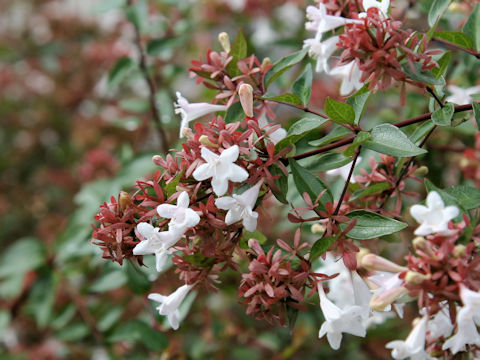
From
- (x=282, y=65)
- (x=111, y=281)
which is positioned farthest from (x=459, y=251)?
(x=111, y=281)

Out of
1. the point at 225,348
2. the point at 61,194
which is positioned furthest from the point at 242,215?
the point at 61,194

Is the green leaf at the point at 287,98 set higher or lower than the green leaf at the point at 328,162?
higher

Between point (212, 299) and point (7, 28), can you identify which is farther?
point (7, 28)

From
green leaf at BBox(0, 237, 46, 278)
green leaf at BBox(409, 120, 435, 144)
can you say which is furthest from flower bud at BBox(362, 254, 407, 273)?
green leaf at BBox(0, 237, 46, 278)

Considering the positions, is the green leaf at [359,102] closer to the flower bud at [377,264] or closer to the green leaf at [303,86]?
the green leaf at [303,86]

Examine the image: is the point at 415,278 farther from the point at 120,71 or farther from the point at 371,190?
the point at 120,71

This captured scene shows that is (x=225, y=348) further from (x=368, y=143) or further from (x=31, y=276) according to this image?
(x=368, y=143)

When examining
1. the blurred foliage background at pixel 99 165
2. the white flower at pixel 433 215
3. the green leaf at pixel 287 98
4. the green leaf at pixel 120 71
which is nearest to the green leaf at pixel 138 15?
the blurred foliage background at pixel 99 165
